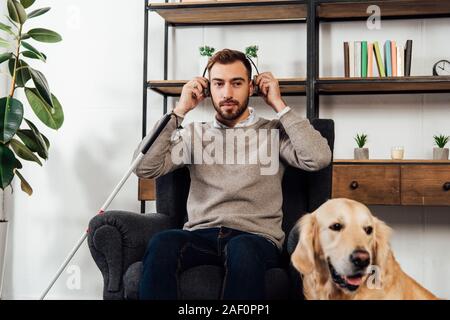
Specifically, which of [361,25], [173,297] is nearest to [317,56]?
[361,25]

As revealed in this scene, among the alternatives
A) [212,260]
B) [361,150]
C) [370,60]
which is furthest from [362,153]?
[212,260]

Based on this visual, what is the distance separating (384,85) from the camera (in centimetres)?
292

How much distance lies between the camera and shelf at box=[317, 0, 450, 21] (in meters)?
2.86

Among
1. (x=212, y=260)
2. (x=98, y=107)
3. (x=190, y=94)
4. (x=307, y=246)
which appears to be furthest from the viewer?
(x=98, y=107)

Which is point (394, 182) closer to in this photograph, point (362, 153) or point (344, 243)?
point (362, 153)

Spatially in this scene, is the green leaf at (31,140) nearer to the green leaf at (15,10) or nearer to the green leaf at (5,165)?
the green leaf at (5,165)

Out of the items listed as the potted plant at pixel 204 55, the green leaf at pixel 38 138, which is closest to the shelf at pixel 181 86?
the potted plant at pixel 204 55

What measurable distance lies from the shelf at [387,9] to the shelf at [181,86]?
40cm

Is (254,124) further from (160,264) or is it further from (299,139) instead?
(160,264)

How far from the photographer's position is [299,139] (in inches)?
77.7

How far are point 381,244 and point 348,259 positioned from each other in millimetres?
111

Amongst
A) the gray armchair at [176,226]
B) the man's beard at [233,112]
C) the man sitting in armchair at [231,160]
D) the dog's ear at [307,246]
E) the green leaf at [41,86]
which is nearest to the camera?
the dog's ear at [307,246]

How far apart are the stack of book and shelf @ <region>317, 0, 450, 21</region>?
0.59 feet

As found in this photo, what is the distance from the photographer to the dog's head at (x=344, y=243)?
144cm
